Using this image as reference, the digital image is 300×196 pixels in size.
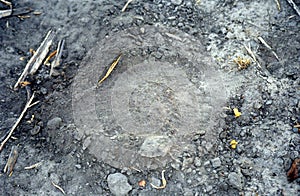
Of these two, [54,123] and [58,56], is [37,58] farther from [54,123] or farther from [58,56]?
[54,123]

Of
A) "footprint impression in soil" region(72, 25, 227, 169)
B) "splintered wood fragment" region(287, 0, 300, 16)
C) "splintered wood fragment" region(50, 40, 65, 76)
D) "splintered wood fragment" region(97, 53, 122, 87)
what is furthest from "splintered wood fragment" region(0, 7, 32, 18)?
"splintered wood fragment" region(287, 0, 300, 16)

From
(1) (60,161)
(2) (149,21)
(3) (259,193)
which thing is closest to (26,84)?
(1) (60,161)

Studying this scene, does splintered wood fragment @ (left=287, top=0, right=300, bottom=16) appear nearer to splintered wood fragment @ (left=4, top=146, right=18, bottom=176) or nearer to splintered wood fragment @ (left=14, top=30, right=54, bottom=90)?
splintered wood fragment @ (left=14, top=30, right=54, bottom=90)

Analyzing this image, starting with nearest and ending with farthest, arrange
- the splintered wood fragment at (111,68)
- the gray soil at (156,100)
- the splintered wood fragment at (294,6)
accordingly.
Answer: the gray soil at (156,100), the splintered wood fragment at (111,68), the splintered wood fragment at (294,6)

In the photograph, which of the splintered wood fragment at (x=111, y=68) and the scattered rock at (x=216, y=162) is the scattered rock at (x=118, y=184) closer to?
the scattered rock at (x=216, y=162)

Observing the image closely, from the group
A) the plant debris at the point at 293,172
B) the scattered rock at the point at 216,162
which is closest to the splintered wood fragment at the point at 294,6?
the plant debris at the point at 293,172

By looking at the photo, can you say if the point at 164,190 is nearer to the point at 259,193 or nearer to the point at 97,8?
the point at 259,193
